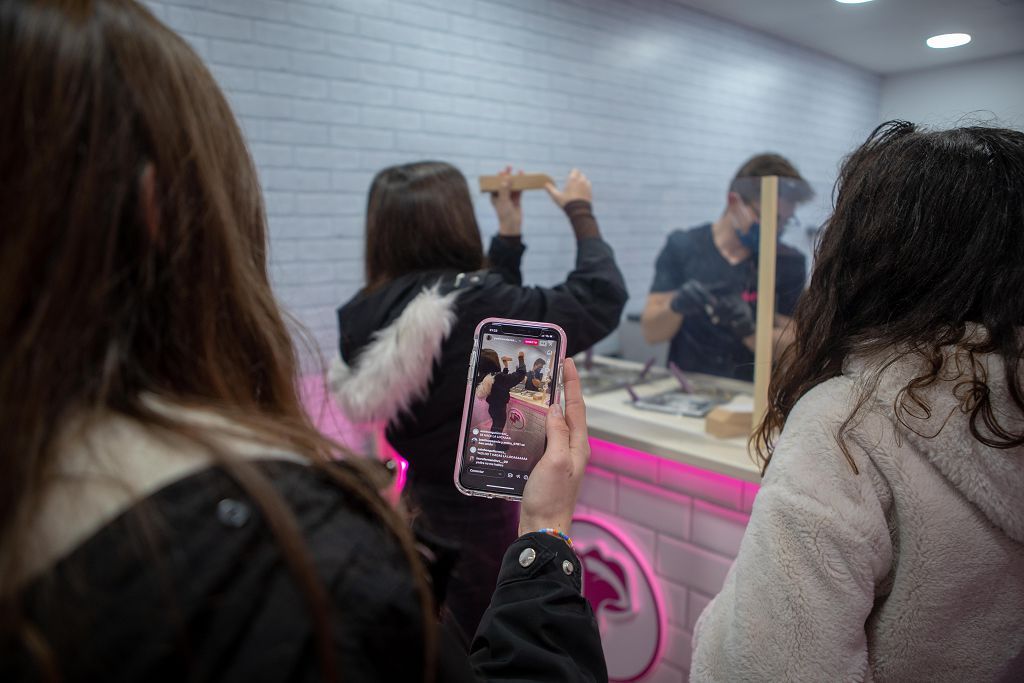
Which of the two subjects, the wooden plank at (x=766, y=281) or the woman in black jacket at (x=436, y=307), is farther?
the wooden plank at (x=766, y=281)

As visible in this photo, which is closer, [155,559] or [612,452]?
[155,559]

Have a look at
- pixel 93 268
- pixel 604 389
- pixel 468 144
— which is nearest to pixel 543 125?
pixel 468 144

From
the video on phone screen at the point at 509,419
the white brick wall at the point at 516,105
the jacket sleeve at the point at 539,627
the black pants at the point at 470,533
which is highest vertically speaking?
the white brick wall at the point at 516,105

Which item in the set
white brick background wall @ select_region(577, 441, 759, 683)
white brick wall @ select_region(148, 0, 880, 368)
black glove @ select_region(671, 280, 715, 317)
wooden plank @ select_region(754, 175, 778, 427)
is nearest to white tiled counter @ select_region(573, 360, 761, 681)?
white brick background wall @ select_region(577, 441, 759, 683)

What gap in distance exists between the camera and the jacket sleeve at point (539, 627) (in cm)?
60

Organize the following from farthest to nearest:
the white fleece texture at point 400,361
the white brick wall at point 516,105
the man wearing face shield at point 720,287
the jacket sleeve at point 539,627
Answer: the white brick wall at point 516,105
the man wearing face shield at point 720,287
the white fleece texture at point 400,361
the jacket sleeve at point 539,627

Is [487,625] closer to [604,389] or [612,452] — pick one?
[612,452]

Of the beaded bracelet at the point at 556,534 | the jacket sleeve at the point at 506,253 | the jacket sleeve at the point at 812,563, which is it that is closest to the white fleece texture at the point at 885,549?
the jacket sleeve at the point at 812,563

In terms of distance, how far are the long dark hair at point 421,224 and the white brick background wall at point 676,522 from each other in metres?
0.68

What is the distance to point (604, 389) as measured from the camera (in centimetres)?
228

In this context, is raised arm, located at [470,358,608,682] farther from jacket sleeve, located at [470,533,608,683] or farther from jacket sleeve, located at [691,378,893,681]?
jacket sleeve, located at [691,378,893,681]

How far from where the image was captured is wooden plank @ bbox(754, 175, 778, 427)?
1.52 m

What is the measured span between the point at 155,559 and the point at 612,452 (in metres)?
1.54

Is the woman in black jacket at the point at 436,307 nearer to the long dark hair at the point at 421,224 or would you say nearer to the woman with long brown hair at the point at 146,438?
the long dark hair at the point at 421,224
